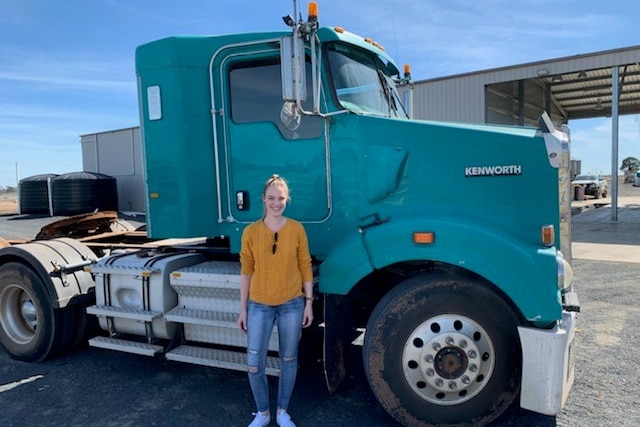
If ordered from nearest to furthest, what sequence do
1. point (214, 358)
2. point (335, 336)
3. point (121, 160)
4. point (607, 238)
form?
point (335, 336) → point (214, 358) → point (607, 238) → point (121, 160)

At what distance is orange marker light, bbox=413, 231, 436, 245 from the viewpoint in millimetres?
3387

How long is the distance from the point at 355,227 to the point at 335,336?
0.85 metres

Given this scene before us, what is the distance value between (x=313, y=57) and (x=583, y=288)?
6.47 m

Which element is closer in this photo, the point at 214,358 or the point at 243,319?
the point at 243,319

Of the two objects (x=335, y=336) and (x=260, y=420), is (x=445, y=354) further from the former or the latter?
(x=260, y=420)

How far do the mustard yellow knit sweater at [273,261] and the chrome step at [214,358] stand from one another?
701 mm

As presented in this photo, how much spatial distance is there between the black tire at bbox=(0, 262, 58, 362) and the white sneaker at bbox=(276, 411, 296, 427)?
9.23ft

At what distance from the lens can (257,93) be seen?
413 cm

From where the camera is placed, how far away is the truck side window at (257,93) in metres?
4.09

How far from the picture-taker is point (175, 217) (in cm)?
435

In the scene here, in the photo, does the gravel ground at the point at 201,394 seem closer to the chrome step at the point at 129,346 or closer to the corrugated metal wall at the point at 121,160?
the chrome step at the point at 129,346

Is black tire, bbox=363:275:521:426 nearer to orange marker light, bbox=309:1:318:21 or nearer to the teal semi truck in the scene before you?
the teal semi truck

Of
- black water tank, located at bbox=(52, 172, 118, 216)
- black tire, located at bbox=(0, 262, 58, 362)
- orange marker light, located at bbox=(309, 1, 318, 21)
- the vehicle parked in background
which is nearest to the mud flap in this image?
orange marker light, located at bbox=(309, 1, 318, 21)

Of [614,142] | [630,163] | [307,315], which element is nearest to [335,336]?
[307,315]
